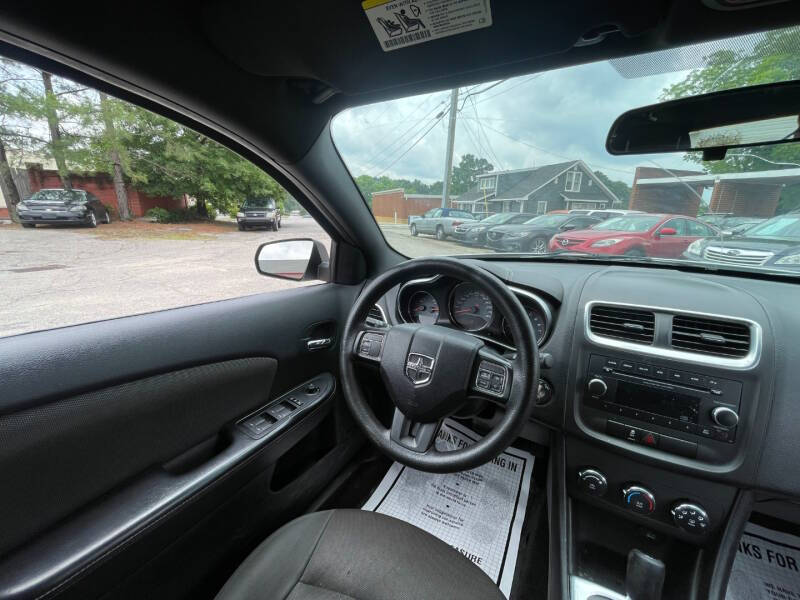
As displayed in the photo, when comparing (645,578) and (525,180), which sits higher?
(525,180)

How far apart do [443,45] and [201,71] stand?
0.70 metres

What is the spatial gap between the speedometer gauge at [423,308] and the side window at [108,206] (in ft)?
2.19

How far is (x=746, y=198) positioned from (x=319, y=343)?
5.64 feet

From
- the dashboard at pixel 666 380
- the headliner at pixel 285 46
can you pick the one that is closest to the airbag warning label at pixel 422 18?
the headliner at pixel 285 46

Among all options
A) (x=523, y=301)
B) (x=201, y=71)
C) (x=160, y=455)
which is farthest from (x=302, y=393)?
(x=201, y=71)

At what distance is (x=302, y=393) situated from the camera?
1658mm

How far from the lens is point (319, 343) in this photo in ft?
5.73

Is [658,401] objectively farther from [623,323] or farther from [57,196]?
[57,196]

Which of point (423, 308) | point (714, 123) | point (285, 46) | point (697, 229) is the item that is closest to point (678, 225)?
point (697, 229)

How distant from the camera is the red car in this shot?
1.41 metres

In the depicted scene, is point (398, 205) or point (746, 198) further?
point (398, 205)

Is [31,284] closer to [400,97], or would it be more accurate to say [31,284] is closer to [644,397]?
[400,97]

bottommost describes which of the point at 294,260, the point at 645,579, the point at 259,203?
the point at 645,579

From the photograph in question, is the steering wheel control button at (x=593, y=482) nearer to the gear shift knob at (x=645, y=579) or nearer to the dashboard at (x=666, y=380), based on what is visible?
the dashboard at (x=666, y=380)
